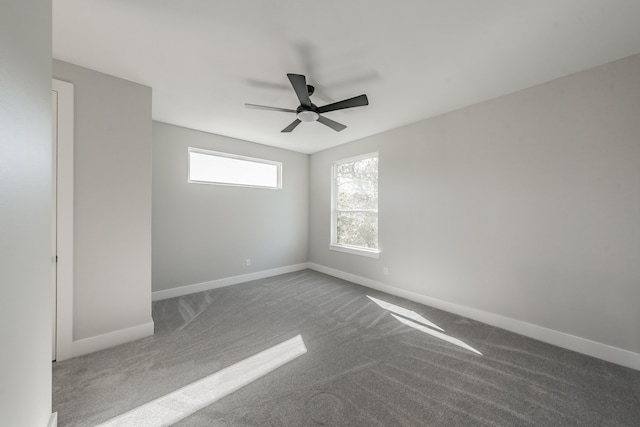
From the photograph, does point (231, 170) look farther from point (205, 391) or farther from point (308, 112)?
point (205, 391)

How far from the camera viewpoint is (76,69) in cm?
222

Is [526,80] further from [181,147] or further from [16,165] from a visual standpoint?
[181,147]

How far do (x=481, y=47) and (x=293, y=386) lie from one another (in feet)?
10.2

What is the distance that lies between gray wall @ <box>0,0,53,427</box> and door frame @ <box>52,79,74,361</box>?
3.44 ft

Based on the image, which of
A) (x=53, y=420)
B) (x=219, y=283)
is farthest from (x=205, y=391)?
(x=219, y=283)

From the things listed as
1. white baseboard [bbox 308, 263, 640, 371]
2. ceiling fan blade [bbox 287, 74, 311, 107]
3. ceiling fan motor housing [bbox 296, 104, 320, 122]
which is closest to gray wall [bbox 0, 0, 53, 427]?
ceiling fan blade [bbox 287, 74, 311, 107]

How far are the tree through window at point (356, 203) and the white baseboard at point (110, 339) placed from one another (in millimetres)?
3289

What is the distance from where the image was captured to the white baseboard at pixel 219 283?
3.58 m

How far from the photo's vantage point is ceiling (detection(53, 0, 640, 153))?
63.7 inches

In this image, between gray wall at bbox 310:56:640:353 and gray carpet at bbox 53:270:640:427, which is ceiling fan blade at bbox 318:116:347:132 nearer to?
gray wall at bbox 310:56:640:353

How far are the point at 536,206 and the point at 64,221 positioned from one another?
4635mm

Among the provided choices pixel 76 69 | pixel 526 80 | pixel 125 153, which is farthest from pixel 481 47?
pixel 76 69

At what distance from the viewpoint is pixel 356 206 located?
15.1 feet

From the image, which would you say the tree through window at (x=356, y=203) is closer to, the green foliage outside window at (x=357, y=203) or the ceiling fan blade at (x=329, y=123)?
the green foliage outside window at (x=357, y=203)
